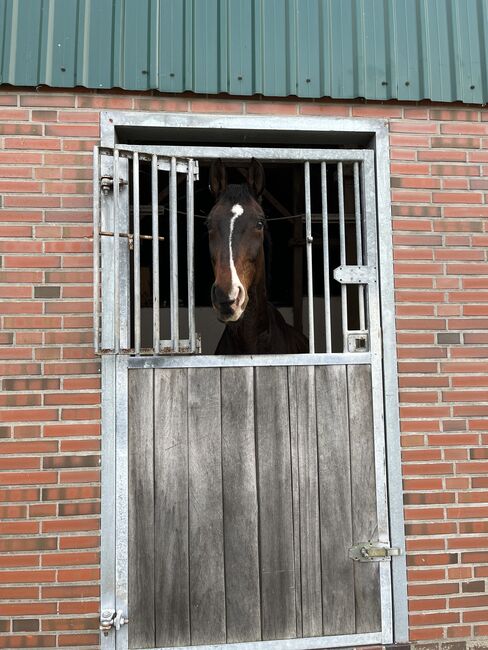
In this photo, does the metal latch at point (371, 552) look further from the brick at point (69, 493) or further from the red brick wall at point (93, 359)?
the brick at point (69, 493)

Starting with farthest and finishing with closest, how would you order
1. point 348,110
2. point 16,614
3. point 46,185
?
point 348,110
point 46,185
point 16,614

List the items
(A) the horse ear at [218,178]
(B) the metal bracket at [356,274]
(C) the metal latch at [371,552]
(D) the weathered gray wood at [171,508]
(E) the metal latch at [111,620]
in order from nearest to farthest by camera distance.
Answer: (E) the metal latch at [111,620] < (D) the weathered gray wood at [171,508] < (C) the metal latch at [371,552] < (B) the metal bracket at [356,274] < (A) the horse ear at [218,178]

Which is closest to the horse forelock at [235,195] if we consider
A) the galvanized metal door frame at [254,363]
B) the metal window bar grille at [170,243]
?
the metal window bar grille at [170,243]

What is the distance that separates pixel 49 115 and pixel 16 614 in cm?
255

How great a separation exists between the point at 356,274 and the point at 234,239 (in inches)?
27.7

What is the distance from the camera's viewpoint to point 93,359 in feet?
9.43

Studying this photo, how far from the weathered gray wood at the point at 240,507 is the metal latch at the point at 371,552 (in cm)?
52

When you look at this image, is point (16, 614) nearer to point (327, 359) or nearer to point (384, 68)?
point (327, 359)

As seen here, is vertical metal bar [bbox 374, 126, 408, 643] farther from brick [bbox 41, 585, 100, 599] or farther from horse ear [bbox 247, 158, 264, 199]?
brick [bbox 41, 585, 100, 599]

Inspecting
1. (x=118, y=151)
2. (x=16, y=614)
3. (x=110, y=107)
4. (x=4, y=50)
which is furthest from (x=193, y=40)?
(x=16, y=614)

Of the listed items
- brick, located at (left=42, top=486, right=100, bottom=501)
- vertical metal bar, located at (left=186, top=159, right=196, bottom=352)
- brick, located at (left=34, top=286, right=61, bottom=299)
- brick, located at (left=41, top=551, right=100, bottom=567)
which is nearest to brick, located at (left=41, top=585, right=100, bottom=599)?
brick, located at (left=41, top=551, right=100, bottom=567)

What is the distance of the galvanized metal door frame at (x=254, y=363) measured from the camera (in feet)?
9.18

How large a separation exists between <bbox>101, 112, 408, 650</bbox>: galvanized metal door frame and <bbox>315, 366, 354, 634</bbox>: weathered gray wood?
0.10m

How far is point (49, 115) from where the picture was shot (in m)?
2.98
